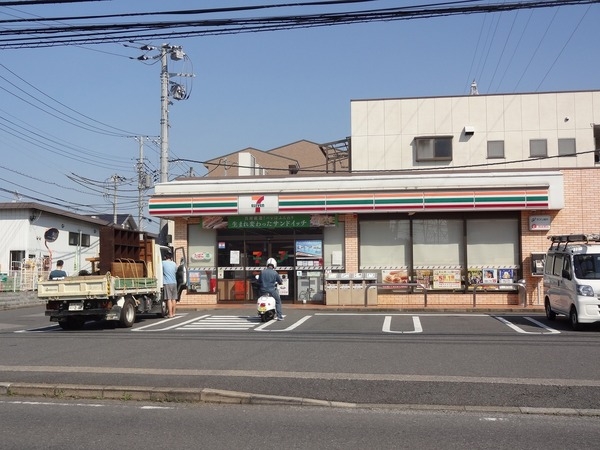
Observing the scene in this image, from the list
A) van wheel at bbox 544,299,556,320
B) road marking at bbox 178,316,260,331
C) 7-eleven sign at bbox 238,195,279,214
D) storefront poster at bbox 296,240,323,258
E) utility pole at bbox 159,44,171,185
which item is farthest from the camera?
utility pole at bbox 159,44,171,185

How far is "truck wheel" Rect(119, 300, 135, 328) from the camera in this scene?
1662 centimetres

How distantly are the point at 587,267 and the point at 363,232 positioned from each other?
9009 millimetres

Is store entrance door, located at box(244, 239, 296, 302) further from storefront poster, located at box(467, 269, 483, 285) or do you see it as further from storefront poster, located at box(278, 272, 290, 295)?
storefront poster, located at box(467, 269, 483, 285)

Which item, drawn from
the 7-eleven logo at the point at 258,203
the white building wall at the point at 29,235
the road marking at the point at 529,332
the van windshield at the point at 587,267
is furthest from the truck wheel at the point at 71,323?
the white building wall at the point at 29,235

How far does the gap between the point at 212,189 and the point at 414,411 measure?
656 inches

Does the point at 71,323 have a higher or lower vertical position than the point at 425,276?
lower

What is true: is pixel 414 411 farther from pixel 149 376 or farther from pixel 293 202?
pixel 293 202

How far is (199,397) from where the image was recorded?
8.22 metres

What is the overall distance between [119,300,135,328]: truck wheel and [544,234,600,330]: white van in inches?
435

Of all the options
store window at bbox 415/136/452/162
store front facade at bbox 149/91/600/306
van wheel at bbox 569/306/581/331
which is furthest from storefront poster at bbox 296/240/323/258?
van wheel at bbox 569/306/581/331

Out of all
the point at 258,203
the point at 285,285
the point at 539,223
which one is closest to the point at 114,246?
the point at 258,203

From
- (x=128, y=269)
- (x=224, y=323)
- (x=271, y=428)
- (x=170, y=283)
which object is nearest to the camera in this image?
(x=271, y=428)

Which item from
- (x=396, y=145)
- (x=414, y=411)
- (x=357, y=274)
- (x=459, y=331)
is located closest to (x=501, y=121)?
(x=396, y=145)

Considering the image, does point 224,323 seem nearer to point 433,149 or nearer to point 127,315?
point 127,315
